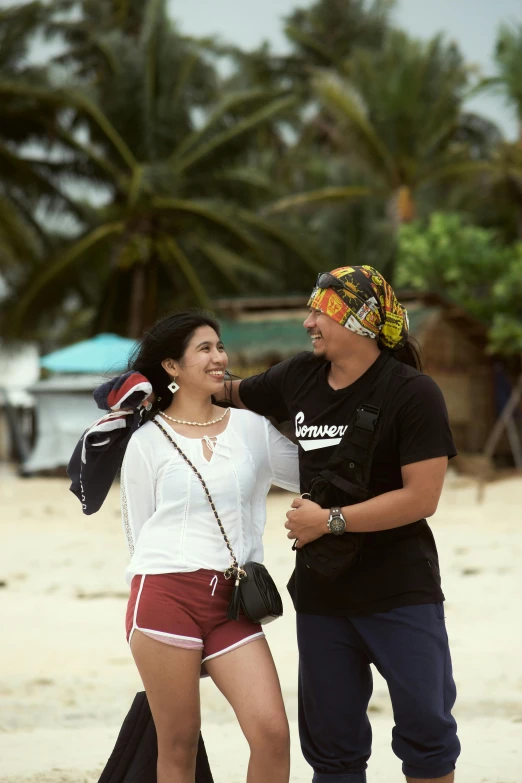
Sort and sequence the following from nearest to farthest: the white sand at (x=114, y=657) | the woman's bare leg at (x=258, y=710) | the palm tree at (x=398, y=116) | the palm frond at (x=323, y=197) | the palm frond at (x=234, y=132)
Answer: the woman's bare leg at (x=258, y=710) < the white sand at (x=114, y=657) < the palm frond at (x=234, y=132) < the palm tree at (x=398, y=116) < the palm frond at (x=323, y=197)

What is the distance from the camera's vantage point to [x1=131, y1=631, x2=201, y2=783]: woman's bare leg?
275cm

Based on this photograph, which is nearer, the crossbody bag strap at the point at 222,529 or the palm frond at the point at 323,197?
the crossbody bag strap at the point at 222,529

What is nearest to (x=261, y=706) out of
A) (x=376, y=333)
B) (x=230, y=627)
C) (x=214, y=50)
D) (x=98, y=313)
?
(x=230, y=627)

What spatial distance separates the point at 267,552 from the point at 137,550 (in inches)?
310

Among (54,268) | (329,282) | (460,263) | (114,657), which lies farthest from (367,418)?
(54,268)

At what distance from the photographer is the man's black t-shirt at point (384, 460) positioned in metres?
2.76

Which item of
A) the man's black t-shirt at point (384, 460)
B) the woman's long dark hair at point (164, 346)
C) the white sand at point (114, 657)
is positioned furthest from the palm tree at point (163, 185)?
the man's black t-shirt at point (384, 460)

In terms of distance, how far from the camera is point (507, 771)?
406 centimetres

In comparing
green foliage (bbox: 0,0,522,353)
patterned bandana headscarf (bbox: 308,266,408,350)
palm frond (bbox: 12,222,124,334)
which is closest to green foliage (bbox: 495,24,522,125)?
green foliage (bbox: 0,0,522,353)

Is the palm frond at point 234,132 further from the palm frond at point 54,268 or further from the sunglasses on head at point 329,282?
the sunglasses on head at point 329,282

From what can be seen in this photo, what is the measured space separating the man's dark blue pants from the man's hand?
0.88 ft

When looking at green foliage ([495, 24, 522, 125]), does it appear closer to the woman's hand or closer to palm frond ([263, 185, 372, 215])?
palm frond ([263, 185, 372, 215])

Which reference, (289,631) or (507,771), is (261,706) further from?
(289,631)

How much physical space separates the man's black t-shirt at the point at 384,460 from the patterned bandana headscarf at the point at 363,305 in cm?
8
